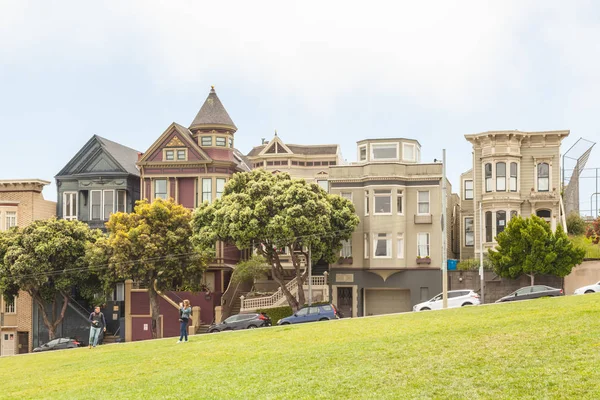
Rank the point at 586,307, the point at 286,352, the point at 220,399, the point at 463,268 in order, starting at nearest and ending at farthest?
the point at 220,399 < the point at 286,352 < the point at 586,307 < the point at 463,268

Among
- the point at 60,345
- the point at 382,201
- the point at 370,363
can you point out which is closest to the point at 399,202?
the point at 382,201

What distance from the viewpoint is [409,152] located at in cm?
5984

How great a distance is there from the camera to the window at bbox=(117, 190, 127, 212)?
64.8 meters

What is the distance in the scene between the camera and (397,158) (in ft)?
195

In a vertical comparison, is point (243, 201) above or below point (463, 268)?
above

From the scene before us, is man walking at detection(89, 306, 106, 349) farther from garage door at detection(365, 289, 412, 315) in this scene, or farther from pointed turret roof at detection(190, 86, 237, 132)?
pointed turret roof at detection(190, 86, 237, 132)

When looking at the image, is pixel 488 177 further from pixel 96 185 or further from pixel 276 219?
pixel 96 185

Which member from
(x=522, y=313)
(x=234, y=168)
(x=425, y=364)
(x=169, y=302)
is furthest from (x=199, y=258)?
(x=425, y=364)

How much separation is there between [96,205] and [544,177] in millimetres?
32308

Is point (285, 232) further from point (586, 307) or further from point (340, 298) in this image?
point (586, 307)

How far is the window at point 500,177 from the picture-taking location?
2275 inches

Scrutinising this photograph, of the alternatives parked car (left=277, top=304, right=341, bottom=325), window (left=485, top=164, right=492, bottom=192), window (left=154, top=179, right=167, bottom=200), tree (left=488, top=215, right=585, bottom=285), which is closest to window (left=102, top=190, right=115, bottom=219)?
window (left=154, top=179, right=167, bottom=200)

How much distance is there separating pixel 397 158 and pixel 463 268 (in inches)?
343

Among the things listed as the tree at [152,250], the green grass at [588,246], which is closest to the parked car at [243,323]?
the tree at [152,250]
